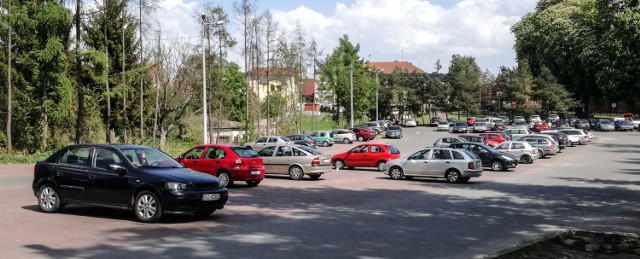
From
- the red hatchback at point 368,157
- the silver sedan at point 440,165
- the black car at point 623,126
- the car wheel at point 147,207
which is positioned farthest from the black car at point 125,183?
the black car at point 623,126

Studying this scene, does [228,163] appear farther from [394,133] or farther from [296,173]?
[394,133]

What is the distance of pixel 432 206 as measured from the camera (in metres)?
15.9

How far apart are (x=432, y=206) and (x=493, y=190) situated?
219 inches

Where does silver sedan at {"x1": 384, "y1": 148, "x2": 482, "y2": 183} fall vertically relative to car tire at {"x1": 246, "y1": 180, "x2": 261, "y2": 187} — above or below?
above

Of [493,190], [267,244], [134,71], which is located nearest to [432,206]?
[493,190]

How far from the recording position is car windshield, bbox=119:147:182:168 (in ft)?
40.4

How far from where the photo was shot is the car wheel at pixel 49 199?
12.9 meters

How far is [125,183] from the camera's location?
38.9 feet

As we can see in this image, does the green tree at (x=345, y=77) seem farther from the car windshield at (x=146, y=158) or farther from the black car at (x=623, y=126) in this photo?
the car windshield at (x=146, y=158)

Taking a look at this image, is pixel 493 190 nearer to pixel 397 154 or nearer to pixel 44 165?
pixel 397 154

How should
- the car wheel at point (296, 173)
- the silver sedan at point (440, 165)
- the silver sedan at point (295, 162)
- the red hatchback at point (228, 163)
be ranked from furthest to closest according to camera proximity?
the car wheel at point (296, 173) → the silver sedan at point (295, 162) → the silver sedan at point (440, 165) → the red hatchback at point (228, 163)

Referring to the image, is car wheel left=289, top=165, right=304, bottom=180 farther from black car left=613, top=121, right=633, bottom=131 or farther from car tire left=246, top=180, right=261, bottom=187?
black car left=613, top=121, right=633, bottom=131

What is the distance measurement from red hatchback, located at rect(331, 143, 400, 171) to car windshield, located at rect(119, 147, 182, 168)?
57.4ft

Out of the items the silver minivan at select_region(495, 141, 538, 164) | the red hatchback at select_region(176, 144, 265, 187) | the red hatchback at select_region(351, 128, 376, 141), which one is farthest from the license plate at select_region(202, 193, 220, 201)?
the red hatchback at select_region(351, 128, 376, 141)
